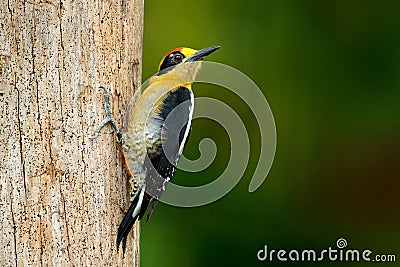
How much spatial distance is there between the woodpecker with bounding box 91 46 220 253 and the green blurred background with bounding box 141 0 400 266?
140 centimetres

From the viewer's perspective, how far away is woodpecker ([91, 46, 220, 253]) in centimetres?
326

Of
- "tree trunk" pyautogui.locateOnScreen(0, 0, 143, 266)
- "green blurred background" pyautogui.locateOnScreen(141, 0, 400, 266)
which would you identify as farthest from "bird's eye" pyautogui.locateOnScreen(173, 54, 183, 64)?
"green blurred background" pyautogui.locateOnScreen(141, 0, 400, 266)

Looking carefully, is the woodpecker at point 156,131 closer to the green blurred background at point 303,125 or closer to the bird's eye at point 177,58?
the bird's eye at point 177,58

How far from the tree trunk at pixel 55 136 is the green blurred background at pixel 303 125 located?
1955 mm

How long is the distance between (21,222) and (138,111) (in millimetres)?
689

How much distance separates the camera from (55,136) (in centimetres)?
307

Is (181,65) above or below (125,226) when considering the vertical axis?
above

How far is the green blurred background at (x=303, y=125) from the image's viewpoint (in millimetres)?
5176

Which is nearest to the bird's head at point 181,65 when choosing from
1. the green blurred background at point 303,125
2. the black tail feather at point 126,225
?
the black tail feather at point 126,225

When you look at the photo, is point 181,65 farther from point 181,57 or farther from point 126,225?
point 126,225

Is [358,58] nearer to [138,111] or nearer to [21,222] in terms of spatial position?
[138,111]

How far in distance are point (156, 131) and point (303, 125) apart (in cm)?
196

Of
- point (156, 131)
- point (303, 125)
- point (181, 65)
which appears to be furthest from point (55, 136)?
point (303, 125)

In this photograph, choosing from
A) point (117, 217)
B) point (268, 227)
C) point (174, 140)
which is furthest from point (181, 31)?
point (117, 217)
